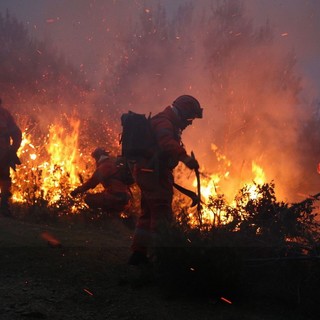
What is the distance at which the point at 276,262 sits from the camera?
3672 mm

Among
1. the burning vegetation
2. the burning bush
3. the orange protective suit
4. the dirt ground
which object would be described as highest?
the burning vegetation

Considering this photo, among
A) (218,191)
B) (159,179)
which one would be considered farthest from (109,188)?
(218,191)

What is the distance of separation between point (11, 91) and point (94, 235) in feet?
59.8

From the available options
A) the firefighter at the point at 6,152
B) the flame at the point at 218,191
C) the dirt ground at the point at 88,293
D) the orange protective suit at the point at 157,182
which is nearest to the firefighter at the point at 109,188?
the flame at the point at 218,191

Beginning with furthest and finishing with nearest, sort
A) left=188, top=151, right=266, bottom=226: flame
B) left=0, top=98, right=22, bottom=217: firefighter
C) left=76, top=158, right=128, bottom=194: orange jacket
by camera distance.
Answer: left=0, top=98, right=22, bottom=217: firefighter, left=76, top=158, right=128, bottom=194: orange jacket, left=188, top=151, right=266, bottom=226: flame

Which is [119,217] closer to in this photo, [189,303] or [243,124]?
[189,303]

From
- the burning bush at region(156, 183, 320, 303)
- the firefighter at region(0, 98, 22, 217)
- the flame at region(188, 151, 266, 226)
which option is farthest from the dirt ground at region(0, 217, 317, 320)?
the firefighter at region(0, 98, 22, 217)

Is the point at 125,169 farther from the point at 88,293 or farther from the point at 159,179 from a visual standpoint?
the point at 88,293

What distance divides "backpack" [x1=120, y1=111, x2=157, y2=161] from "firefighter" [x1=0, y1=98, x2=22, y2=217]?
3233 millimetres

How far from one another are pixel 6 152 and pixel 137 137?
3442 millimetres

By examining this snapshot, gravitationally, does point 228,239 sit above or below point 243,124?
below

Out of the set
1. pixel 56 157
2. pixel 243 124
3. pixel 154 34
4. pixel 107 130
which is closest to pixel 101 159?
pixel 56 157

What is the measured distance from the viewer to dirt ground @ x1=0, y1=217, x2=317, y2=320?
3.03 metres

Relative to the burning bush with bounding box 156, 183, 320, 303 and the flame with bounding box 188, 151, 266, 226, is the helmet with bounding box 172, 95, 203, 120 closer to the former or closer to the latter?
the flame with bounding box 188, 151, 266, 226
